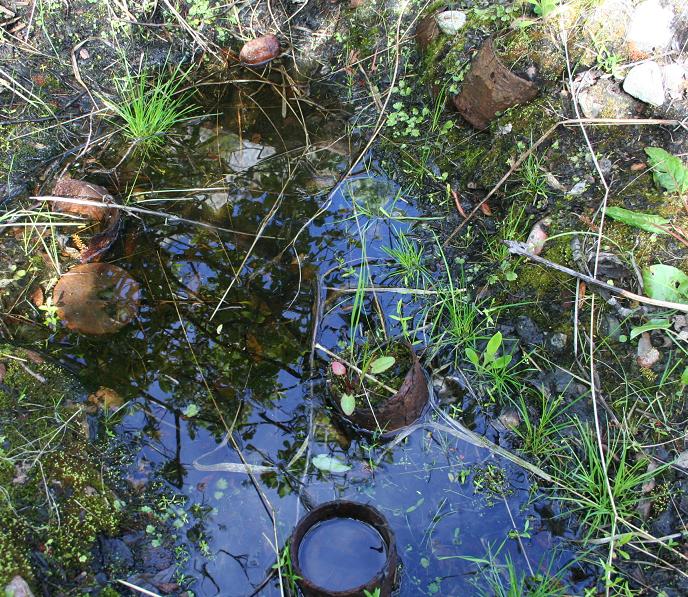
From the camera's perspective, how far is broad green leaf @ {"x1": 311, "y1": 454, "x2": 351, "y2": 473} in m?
2.44

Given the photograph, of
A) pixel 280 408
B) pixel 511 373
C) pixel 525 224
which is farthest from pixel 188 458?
pixel 525 224

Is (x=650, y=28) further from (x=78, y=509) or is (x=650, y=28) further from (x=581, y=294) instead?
(x=78, y=509)

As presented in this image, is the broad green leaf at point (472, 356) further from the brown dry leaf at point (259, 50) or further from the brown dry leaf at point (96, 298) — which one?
the brown dry leaf at point (259, 50)

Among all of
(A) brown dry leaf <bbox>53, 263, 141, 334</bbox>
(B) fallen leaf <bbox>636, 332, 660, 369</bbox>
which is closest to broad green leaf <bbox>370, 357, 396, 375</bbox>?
(B) fallen leaf <bbox>636, 332, 660, 369</bbox>

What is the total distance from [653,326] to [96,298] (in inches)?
98.5

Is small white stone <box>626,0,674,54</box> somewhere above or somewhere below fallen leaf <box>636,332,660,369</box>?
above

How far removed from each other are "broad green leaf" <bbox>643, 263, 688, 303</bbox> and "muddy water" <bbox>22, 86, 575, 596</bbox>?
904 mm

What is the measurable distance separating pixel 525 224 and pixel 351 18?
6.35 feet

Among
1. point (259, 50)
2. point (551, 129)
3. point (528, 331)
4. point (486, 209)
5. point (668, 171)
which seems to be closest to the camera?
point (668, 171)

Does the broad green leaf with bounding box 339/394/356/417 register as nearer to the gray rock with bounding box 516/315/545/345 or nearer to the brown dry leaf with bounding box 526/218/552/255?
the gray rock with bounding box 516/315/545/345

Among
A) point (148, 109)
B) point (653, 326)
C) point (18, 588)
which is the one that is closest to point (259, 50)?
point (148, 109)

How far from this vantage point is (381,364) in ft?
7.90

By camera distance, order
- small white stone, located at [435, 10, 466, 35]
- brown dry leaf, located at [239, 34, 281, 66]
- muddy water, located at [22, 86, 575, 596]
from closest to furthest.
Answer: muddy water, located at [22, 86, 575, 596]
small white stone, located at [435, 10, 466, 35]
brown dry leaf, located at [239, 34, 281, 66]

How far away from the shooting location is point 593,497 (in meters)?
2.29
